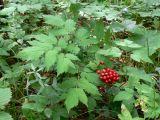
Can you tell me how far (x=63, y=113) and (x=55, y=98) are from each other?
0.40 ft

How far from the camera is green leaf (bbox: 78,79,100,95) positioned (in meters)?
2.04

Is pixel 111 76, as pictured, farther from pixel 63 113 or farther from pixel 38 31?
pixel 38 31

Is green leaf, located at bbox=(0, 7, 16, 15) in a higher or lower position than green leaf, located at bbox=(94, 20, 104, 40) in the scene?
higher

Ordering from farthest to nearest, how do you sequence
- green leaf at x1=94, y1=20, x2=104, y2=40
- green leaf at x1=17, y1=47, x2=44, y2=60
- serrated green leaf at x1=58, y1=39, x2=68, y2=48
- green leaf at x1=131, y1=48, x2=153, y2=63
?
green leaf at x1=94, y1=20, x2=104, y2=40, green leaf at x1=131, y1=48, x2=153, y2=63, serrated green leaf at x1=58, y1=39, x2=68, y2=48, green leaf at x1=17, y1=47, x2=44, y2=60

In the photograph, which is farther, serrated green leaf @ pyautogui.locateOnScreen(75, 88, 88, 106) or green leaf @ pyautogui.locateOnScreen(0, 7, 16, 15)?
green leaf @ pyautogui.locateOnScreen(0, 7, 16, 15)

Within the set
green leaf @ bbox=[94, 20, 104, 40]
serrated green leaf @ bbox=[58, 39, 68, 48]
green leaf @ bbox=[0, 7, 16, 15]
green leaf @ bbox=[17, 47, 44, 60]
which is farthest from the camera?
green leaf @ bbox=[0, 7, 16, 15]

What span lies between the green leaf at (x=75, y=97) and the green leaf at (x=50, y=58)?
0.22 meters

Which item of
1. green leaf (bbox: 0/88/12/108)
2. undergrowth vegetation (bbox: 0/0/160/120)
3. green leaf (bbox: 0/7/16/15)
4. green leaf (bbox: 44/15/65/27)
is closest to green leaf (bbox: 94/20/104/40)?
undergrowth vegetation (bbox: 0/0/160/120)

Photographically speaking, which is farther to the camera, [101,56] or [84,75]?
[101,56]

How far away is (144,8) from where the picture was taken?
3725 mm

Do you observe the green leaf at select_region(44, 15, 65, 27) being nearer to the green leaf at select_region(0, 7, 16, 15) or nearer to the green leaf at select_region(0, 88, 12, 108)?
the green leaf at select_region(0, 88, 12, 108)

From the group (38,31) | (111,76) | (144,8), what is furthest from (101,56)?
(144,8)

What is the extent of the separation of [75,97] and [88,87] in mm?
121

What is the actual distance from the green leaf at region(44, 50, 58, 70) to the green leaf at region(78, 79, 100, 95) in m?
0.25
